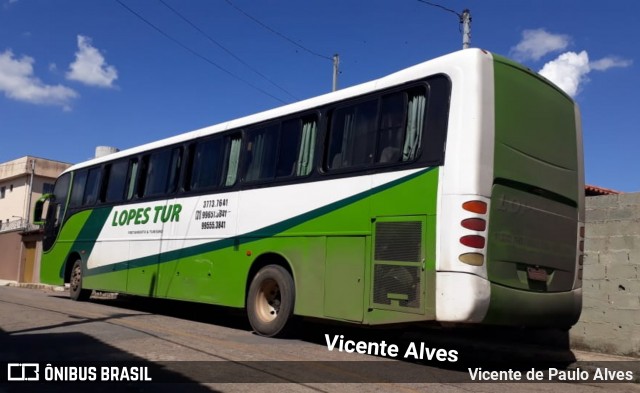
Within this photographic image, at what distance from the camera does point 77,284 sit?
14703mm

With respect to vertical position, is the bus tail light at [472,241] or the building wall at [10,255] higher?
the bus tail light at [472,241]

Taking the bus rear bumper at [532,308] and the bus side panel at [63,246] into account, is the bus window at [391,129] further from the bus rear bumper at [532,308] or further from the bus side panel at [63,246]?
the bus side panel at [63,246]

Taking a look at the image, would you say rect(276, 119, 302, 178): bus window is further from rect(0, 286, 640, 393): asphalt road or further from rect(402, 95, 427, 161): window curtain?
rect(0, 286, 640, 393): asphalt road

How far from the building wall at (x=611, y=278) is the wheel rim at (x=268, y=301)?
4.62 m

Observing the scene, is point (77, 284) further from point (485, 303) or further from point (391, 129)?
point (485, 303)

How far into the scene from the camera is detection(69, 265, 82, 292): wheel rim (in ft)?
47.6

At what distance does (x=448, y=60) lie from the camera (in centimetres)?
673

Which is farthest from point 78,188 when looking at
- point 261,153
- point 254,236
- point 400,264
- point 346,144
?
point 400,264

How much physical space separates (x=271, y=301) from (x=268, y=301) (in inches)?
2.0

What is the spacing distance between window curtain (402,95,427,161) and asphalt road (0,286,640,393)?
213 centimetres

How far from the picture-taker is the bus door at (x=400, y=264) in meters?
6.44

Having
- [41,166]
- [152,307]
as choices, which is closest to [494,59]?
[152,307]

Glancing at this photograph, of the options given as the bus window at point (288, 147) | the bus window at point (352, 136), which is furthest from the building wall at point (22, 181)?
the bus window at point (352, 136)

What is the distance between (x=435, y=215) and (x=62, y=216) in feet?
41.3
